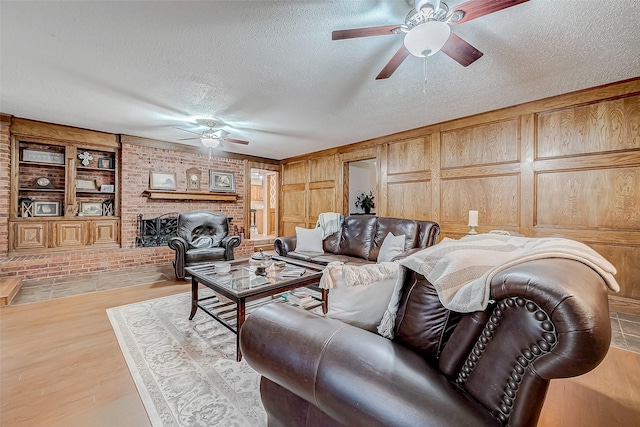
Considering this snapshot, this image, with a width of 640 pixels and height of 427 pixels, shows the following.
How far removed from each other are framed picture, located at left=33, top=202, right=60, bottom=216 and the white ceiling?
4.43ft

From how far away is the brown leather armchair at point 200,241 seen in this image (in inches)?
151

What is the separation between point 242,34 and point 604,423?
3.32 m

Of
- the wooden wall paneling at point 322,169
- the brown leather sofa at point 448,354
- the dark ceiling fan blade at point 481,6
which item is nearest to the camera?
the brown leather sofa at point 448,354

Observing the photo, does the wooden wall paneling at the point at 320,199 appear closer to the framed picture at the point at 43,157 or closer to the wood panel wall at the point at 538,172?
the wood panel wall at the point at 538,172

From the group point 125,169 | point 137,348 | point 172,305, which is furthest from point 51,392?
point 125,169

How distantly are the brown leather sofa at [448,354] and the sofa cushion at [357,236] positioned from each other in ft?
9.02

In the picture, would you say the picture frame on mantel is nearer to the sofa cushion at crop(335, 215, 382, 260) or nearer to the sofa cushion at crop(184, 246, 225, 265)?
the sofa cushion at crop(184, 246, 225, 265)

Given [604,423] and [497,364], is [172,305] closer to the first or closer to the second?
[497,364]

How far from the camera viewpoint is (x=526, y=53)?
7.57ft

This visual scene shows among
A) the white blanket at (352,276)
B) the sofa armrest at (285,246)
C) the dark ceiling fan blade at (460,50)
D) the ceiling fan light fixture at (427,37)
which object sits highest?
the dark ceiling fan blade at (460,50)

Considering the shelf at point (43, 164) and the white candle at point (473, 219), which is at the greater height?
the shelf at point (43, 164)

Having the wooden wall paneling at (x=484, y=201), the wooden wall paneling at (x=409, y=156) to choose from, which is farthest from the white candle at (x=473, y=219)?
the wooden wall paneling at (x=409, y=156)

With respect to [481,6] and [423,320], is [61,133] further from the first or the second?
[423,320]

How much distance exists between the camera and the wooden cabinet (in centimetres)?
412
